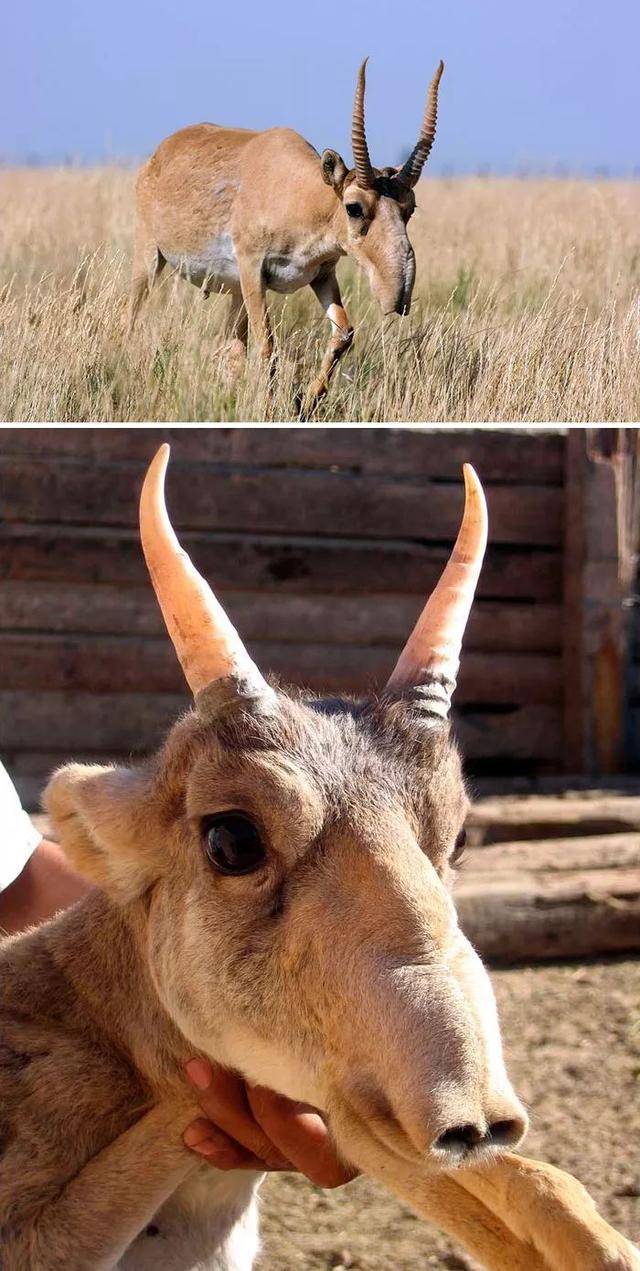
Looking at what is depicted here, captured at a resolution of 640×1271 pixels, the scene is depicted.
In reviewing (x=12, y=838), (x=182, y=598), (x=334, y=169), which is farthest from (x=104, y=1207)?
(x=334, y=169)

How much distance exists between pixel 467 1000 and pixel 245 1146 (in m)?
0.75

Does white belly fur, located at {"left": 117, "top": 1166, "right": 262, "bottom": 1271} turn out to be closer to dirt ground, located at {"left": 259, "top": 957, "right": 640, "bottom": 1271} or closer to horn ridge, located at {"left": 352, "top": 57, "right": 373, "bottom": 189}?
dirt ground, located at {"left": 259, "top": 957, "right": 640, "bottom": 1271}

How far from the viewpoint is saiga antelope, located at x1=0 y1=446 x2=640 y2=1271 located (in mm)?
2016

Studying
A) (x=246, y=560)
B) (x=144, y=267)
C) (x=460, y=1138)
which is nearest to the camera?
(x=460, y=1138)

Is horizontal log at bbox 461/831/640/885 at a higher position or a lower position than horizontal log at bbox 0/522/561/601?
lower

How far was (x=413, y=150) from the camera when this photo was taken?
474 cm

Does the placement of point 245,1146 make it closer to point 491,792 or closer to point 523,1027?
point 523,1027

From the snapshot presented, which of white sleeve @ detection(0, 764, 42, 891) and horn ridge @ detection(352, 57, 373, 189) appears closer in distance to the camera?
white sleeve @ detection(0, 764, 42, 891)

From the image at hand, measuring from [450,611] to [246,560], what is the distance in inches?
204

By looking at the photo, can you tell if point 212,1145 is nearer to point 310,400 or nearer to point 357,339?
point 310,400

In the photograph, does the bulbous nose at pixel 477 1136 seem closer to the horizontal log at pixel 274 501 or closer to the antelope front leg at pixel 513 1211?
the antelope front leg at pixel 513 1211

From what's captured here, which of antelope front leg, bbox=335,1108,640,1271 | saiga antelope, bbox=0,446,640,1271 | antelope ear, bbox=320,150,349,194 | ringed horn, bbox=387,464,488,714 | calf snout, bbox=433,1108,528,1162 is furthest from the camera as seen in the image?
antelope ear, bbox=320,150,349,194

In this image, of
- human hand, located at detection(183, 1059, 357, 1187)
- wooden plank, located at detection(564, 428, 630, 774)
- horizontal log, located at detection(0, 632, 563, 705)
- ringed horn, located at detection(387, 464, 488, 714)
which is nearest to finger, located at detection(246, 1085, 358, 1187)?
human hand, located at detection(183, 1059, 357, 1187)

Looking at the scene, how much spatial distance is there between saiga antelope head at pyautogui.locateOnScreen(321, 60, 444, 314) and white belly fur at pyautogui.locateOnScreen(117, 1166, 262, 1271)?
3.13 metres
